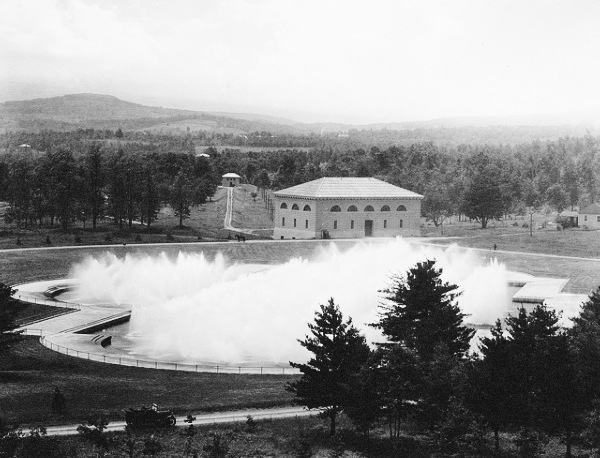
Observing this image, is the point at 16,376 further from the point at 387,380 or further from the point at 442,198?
the point at 442,198

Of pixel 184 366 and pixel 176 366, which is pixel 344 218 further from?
pixel 176 366

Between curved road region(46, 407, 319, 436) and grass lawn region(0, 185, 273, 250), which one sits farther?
grass lawn region(0, 185, 273, 250)

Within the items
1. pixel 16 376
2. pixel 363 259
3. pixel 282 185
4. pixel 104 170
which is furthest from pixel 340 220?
pixel 16 376

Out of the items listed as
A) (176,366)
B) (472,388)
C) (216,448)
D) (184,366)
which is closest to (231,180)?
(184,366)

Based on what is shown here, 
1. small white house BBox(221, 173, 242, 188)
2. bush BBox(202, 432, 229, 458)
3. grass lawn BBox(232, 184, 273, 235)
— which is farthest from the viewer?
small white house BBox(221, 173, 242, 188)

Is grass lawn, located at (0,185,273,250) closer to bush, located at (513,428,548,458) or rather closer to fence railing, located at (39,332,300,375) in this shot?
fence railing, located at (39,332,300,375)

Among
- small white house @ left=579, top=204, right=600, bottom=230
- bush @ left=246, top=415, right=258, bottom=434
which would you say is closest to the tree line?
bush @ left=246, top=415, right=258, bottom=434

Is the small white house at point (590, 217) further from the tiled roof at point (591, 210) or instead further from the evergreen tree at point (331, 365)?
the evergreen tree at point (331, 365)
